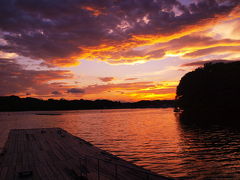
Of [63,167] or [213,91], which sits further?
[213,91]

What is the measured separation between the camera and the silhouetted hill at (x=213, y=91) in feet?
254

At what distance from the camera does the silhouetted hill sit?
77.6 m

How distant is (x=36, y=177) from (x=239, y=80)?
82985 mm

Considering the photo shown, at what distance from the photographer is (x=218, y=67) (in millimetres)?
88562

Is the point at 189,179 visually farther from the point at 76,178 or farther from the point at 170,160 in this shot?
the point at 76,178

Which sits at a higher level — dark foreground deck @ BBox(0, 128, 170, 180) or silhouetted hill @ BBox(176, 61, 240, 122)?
silhouetted hill @ BBox(176, 61, 240, 122)

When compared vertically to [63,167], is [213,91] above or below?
above

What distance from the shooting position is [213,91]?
3280 inches

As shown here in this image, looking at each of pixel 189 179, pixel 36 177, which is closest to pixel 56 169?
pixel 36 177

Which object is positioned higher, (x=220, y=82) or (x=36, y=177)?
(x=220, y=82)

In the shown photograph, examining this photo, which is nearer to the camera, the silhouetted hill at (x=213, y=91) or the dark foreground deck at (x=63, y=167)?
the dark foreground deck at (x=63, y=167)

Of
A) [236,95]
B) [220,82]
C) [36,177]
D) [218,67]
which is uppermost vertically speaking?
[218,67]

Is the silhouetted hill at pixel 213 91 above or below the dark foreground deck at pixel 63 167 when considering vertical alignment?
above

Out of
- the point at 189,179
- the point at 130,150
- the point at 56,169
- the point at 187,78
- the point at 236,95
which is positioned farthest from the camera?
the point at 187,78
